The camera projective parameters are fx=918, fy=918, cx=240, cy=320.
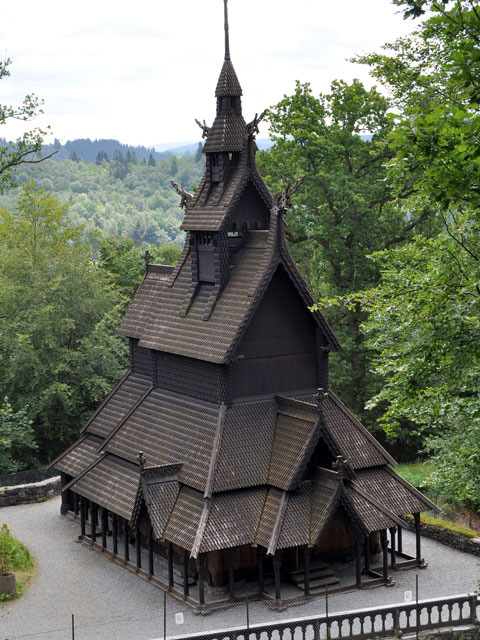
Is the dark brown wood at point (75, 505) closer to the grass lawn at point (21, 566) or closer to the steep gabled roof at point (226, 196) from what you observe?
the grass lawn at point (21, 566)

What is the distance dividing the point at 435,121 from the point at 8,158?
1516 cm

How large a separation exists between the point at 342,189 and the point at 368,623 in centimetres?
2323

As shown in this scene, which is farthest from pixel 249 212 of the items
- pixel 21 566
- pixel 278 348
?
pixel 21 566

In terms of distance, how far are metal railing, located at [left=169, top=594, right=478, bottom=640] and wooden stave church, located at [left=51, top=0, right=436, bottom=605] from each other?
2.12 meters

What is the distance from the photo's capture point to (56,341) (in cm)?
4378

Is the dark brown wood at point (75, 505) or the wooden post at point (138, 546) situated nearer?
the wooden post at point (138, 546)

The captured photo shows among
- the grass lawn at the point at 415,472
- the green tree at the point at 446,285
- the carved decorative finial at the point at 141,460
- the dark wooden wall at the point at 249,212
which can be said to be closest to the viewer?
the green tree at the point at 446,285

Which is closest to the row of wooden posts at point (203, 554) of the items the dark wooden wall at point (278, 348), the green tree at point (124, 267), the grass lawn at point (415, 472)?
the dark wooden wall at point (278, 348)

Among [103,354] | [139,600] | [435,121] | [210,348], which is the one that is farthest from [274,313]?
[103,354]

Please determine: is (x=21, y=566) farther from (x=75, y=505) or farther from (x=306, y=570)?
(x=306, y=570)

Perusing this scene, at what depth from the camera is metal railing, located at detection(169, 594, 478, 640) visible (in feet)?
71.0

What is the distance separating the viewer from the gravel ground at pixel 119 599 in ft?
78.0

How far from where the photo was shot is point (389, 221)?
4391cm

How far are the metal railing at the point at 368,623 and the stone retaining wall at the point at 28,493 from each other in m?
15.8
